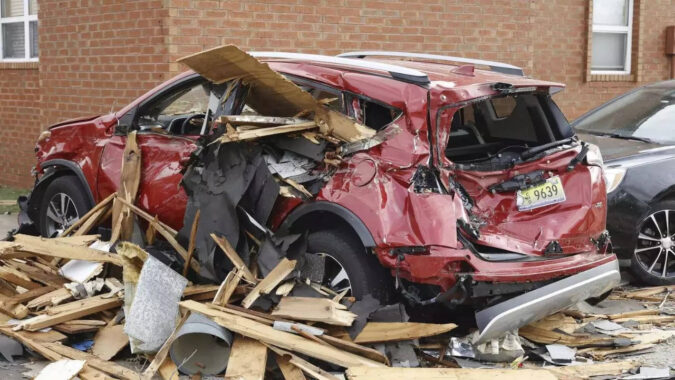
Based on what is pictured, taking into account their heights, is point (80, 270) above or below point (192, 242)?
below

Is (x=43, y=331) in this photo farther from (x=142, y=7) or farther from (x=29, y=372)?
(x=142, y=7)

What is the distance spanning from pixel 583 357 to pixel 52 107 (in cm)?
774

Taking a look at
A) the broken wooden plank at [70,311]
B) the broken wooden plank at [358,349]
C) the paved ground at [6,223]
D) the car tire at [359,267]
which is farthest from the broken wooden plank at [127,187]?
the paved ground at [6,223]

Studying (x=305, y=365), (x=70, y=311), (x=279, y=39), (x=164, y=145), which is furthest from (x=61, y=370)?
(x=279, y=39)

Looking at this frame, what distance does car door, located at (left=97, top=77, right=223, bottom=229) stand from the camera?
6.83 meters

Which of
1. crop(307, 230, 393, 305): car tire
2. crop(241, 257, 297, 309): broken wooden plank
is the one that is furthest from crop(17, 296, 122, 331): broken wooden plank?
crop(307, 230, 393, 305): car tire

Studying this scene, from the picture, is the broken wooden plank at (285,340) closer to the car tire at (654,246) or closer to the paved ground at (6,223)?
the car tire at (654,246)

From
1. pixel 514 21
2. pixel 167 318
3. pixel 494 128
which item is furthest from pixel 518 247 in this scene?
pixel 514 21

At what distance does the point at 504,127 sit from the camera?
21.9 ft

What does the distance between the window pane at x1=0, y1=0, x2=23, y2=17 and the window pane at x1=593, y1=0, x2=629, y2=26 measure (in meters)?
8.57

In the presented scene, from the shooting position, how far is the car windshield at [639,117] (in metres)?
8.57

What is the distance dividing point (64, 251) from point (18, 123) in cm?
673

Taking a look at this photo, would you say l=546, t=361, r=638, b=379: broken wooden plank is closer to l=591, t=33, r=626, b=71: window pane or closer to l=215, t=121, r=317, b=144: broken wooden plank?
l=215, t=121, r=317, b=144: broken wooden plank

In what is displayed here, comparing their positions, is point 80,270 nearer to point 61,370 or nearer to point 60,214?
point 61,370
